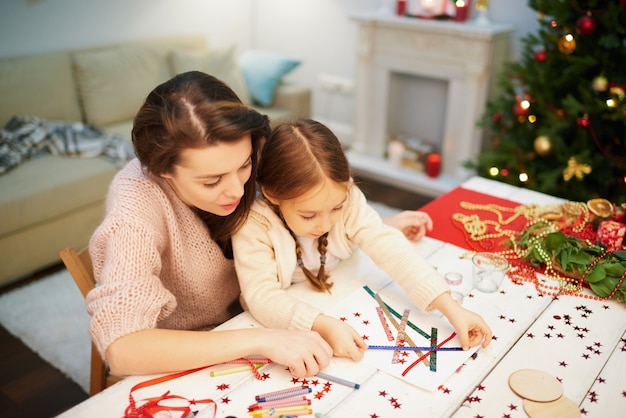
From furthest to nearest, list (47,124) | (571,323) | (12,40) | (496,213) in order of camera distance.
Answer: (12,40)
(47,124)
(496,213)
(571,323)

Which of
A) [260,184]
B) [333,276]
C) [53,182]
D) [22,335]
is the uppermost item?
[260,184]

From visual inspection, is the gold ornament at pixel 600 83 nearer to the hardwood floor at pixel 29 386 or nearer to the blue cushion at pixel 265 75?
the hardwood floor at pixel 29 386

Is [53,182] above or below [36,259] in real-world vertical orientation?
above

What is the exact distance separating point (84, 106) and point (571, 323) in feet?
9.99

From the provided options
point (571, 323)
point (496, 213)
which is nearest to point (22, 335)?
point (496, 213)

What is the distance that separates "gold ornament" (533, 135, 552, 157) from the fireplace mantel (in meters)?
0.73

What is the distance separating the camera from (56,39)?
3.53 m

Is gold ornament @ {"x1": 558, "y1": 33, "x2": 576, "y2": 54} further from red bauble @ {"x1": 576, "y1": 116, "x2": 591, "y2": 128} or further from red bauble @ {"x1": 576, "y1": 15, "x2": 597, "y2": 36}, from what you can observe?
red bauble @ {"x1": 576, "y1": 116, "x2": 591, "y2": 128}

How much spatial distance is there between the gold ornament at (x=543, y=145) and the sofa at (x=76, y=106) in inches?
50.3

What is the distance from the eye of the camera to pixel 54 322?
236 centimetres

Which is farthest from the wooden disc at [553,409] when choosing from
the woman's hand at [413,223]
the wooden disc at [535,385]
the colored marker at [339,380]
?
the woman's hand at [413,223]

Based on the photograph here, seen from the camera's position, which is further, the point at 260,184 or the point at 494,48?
the point at 494,48

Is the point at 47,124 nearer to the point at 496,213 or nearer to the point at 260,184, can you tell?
the point at 260,184

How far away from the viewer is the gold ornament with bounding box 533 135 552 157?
274cm
